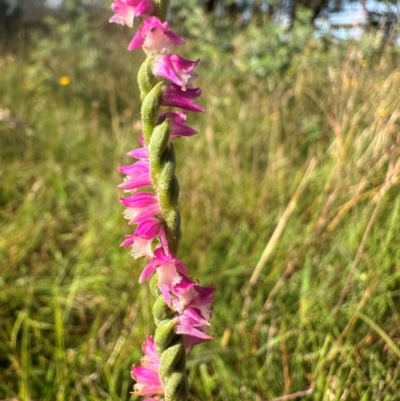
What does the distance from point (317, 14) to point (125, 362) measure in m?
3.22

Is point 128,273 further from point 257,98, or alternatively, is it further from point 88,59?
point 88,59

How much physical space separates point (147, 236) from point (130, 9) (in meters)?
0.31

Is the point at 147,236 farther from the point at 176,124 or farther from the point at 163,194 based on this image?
the point at 176,124

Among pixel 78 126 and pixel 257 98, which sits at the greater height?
pixel 257 98

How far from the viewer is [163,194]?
70 cm

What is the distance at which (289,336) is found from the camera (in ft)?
5.24

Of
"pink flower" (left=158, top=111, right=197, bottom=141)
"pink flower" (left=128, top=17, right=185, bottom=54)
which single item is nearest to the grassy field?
"pink flower" (left=158, top=111, right=197, bottom=141)

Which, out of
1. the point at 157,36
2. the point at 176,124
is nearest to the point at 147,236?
the point at 176,124

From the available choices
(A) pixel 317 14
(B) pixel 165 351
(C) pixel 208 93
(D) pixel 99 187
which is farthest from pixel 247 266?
(A) pixel 317 14

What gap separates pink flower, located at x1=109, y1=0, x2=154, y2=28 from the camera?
683 mm

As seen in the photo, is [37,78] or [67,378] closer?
[67,378]

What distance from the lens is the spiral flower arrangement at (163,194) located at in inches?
27.0

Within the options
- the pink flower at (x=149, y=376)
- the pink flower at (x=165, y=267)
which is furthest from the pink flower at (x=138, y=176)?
the pink flower at (x=149, y=376)

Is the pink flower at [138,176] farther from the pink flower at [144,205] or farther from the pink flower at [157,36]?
the pink flower at [157,36]
